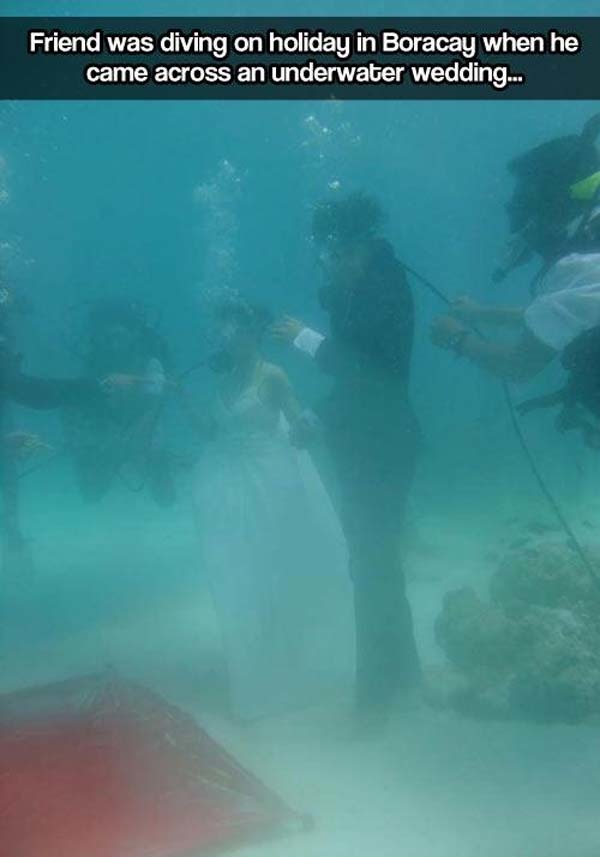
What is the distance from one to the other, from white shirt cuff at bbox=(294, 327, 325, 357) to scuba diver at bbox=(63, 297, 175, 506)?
7.57 ft

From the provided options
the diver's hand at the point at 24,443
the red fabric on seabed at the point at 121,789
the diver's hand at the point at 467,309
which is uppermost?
the diver's hand at the point at 467,309

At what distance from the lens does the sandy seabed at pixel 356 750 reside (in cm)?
391

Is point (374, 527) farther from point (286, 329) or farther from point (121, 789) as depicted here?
point (121, 789)

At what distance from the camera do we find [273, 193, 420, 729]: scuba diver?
546 cm

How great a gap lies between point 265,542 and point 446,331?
103 inches

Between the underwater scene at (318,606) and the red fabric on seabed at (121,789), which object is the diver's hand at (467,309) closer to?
the underwater scene at (318,606)

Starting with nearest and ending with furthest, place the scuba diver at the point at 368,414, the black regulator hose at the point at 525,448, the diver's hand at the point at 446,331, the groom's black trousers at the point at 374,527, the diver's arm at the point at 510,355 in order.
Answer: the diver's arm at the point at 510,355 → the diver's hand at the point at 446,331 → the black regulator hose at the point at 525,448 → the scuba diver at the point at 368,414 → the groom's black trousers at the point at 374,527

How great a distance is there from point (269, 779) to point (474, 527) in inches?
439

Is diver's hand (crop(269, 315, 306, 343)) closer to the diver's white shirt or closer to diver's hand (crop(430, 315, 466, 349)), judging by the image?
diver's hand (crop(430, 315, 466, 349))

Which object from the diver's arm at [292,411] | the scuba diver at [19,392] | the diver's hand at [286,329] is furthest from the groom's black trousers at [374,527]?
the scuba diver at [19,392]

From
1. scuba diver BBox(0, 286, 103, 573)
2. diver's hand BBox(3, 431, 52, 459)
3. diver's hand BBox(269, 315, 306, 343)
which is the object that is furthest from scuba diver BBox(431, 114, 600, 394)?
diver's hand BBox(3, 431, 52, 459)

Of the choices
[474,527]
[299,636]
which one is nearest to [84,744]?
[299,636]

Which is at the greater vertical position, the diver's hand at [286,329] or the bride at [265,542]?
the diver's hand at [286,329]

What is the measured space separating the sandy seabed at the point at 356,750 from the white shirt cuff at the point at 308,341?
2.99 m
